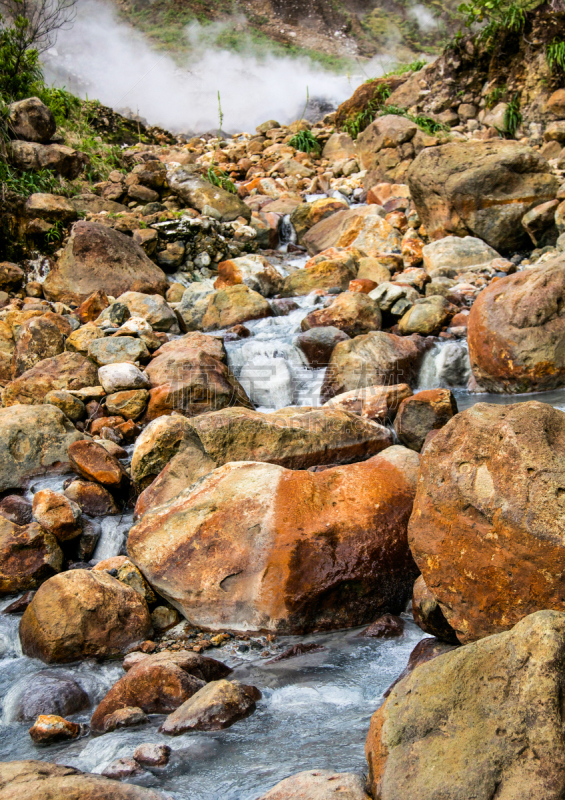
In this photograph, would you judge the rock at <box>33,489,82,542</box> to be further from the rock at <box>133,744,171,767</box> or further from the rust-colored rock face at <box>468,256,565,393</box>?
the rust-colored rock face at <box>468,256,565,393</box>

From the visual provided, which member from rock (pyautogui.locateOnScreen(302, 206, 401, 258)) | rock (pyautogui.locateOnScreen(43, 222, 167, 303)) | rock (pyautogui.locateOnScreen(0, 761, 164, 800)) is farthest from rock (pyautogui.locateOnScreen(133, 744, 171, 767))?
rock (pyautogui.locateOnScreen(302, 206, 401, 258))

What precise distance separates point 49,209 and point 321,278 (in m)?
4.78

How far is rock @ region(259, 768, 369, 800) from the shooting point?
1968mm

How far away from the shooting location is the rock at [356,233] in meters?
11.1

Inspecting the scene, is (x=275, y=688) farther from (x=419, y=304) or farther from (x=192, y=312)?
(x=192, y=312)

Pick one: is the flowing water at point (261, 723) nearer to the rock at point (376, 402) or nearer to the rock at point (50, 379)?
the rock at point (376, 402)

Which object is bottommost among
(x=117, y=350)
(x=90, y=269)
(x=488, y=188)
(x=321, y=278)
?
(x=117, y=350)

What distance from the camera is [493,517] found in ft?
7.99

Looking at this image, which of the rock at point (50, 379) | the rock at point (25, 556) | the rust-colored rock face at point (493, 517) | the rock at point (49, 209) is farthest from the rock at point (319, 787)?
the rock at point (49, 209)

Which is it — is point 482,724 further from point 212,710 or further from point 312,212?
point 312,212

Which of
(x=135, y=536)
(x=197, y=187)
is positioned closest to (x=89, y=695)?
(x=135, y=536)

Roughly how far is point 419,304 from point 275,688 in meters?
5.76

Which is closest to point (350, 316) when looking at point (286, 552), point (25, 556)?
point (286, 552)

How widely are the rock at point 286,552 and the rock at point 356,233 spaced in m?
7.51
